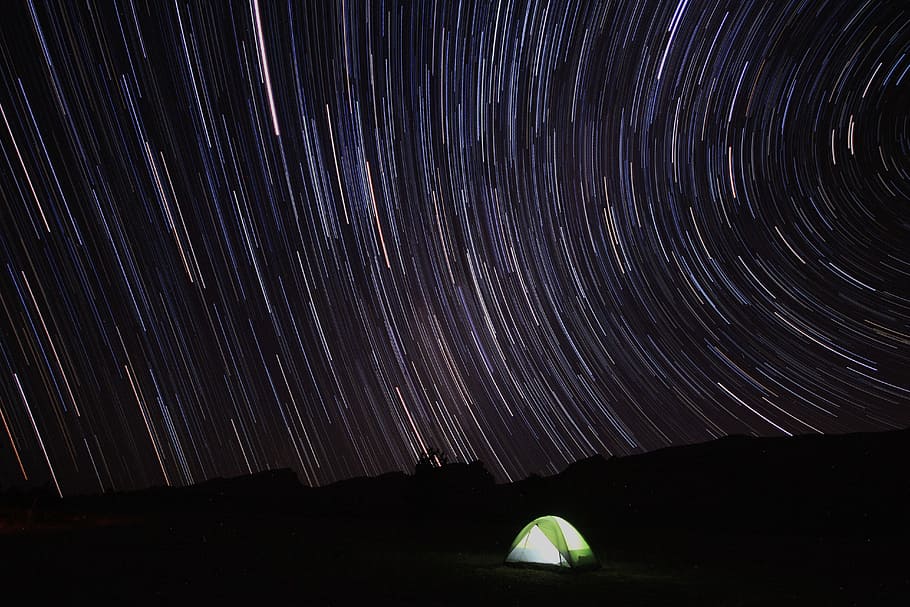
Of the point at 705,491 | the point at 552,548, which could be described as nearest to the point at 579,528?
the point at 705,491

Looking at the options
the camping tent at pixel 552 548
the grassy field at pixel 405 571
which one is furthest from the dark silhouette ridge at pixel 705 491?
the camping tent at pixel 552 548

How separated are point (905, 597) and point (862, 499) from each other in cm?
2673

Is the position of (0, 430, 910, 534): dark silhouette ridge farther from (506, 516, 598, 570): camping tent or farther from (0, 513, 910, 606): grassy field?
(506, 516, 598, 570): camping tent

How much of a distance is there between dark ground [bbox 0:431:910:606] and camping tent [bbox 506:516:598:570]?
1.49 ft

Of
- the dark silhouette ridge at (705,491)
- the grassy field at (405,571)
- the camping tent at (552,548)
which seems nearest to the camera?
the grassy field at (405,571)

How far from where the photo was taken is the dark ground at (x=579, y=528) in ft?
39.3

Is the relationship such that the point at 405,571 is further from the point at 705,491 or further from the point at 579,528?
the point at 705,491

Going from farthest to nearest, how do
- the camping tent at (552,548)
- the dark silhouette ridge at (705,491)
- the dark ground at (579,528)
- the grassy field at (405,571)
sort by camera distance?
1. the dark silhouette ridge at (705,491)
2. the camping tent at (552,548)
3. the dark ground at (579,528)
4. the grassy field at (405,571)

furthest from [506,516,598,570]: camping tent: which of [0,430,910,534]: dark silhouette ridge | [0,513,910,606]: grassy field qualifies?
[0,430,910,534]: dark silhouette ridge

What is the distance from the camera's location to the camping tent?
1498 centimetres

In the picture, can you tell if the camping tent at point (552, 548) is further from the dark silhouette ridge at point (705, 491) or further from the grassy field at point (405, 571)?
the dark silhouette ridge at point (705, 491)

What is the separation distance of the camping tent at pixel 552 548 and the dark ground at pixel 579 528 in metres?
0.45

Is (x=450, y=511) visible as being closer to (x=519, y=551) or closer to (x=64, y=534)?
(x=64, y=534)

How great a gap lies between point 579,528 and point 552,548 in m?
17.6
